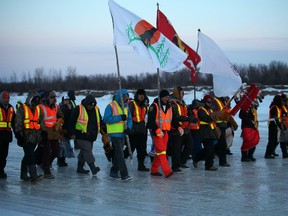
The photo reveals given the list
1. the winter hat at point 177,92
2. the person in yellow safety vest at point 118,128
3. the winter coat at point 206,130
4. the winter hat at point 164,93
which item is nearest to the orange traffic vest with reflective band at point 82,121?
the person in yellow safety vest at point 118,128

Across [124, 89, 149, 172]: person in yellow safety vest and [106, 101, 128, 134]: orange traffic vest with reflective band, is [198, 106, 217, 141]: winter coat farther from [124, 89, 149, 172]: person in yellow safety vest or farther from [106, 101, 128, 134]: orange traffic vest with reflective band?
[106, 101, 128, 134]: orange traffic vest with reflective band

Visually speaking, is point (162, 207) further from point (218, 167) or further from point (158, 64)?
point (218, 167)

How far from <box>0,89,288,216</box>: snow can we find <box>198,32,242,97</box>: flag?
1.81 meters

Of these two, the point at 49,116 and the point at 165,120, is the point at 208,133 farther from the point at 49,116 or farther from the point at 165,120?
the point at 49,116

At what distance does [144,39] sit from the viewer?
9.65m

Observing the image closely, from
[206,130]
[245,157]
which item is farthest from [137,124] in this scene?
[245,157]

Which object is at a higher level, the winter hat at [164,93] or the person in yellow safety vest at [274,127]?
the winter hat at [164,93]

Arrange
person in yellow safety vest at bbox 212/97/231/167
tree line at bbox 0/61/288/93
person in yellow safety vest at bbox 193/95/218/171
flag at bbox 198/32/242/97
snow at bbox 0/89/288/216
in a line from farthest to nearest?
tree line at bbox 0/61/288/93, person in yellow safety vest at bbox 212/97/231/167, flag at bbox 198/32/242/97, person in yellow safety vest at bbox 193/95/218/171, snow at bbox 0/89/288/216

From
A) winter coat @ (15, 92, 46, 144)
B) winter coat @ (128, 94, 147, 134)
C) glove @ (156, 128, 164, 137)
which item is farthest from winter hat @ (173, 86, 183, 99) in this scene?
winter coat @ (15, 92, 46, 144)

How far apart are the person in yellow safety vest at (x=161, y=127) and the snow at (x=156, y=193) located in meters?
0.28

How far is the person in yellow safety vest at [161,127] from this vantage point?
9883mm

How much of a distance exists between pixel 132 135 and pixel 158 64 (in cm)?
204

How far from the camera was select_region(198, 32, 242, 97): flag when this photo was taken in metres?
11.1

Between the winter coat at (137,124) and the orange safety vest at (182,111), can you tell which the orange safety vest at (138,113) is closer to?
the winter coat at (137,124)
